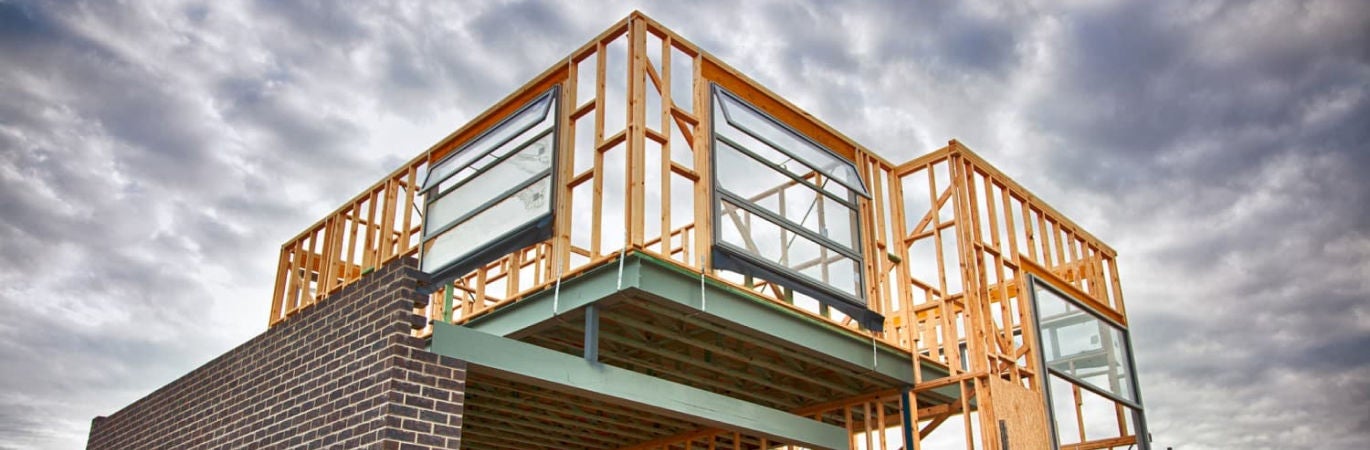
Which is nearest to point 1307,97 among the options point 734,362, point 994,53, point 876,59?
point 994,53

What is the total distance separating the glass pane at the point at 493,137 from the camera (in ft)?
35.6

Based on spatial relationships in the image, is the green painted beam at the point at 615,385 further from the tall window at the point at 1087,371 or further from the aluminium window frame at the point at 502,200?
the tall window at the point at 1087,371

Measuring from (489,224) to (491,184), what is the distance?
1.77ft

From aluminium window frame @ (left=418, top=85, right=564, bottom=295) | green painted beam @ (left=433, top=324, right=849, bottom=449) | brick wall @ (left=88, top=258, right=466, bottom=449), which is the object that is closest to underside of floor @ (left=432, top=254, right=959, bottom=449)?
green painted beam @ (left=433, top=324, right=849, bottom=449)

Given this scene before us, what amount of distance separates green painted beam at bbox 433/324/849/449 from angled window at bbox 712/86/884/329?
1361mm

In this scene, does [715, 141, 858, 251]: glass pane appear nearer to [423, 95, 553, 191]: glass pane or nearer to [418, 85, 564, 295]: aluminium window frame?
[418, 85, 564, 295]: aluminium window frame

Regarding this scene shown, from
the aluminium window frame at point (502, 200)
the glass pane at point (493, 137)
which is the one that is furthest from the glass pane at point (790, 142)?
the glass pane at point (493, 137)

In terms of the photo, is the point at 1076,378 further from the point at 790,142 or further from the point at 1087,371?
the point at 790,142

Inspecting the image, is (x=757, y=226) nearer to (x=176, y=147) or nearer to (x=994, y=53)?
(x=994, y=53)

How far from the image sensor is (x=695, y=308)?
933 centimetres

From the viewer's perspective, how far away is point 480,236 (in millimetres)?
11031

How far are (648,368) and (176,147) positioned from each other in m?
10.0

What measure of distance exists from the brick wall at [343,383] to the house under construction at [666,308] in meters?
0.02

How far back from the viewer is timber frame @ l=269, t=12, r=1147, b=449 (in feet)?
31.1
